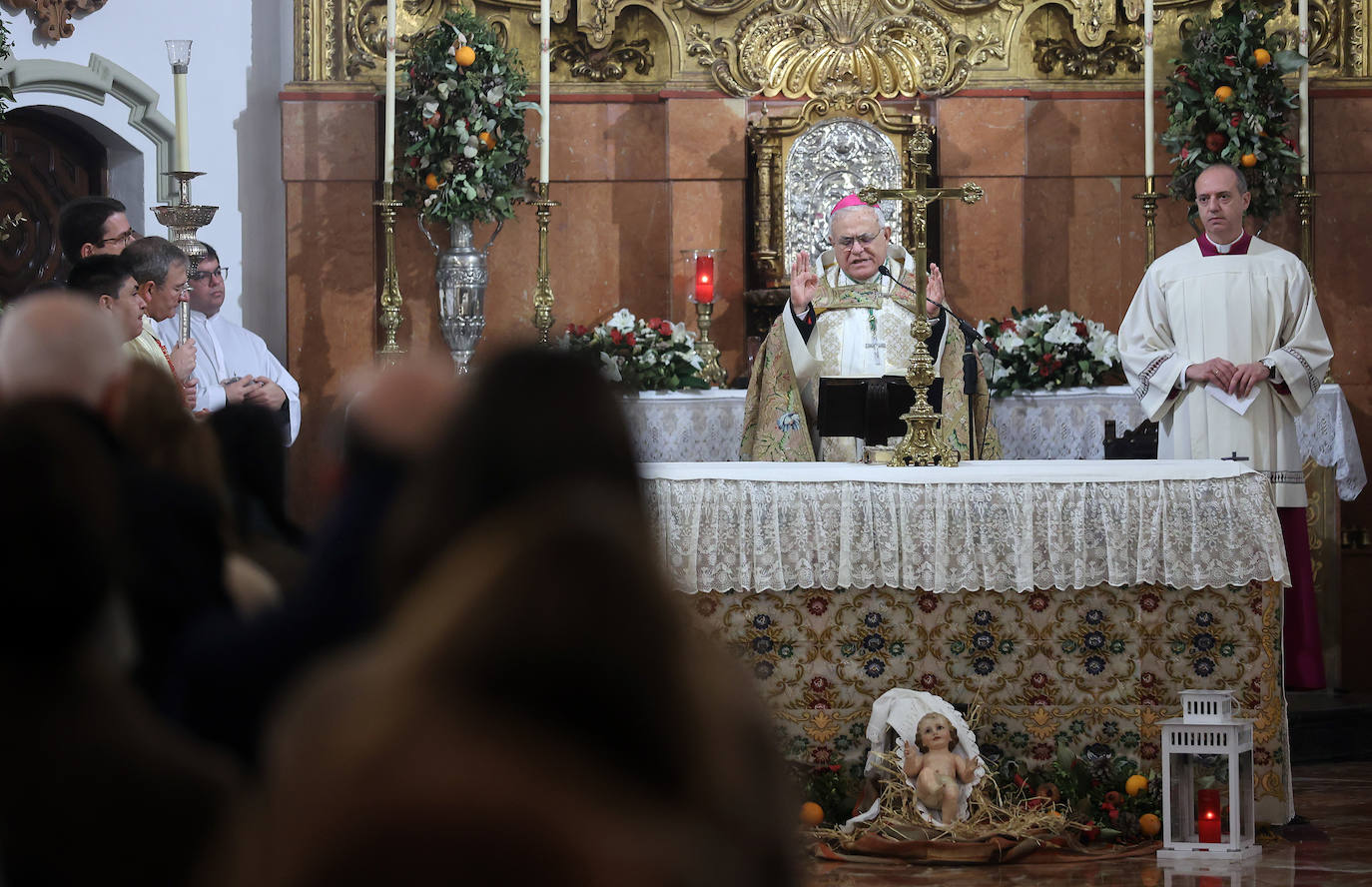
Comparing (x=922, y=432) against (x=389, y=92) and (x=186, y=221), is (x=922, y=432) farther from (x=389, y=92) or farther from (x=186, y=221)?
(x=389, y=92)

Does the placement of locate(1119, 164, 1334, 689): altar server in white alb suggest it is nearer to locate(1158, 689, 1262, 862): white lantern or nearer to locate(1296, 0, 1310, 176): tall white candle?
locate(1296, 0, 1310, 176): tall white candle

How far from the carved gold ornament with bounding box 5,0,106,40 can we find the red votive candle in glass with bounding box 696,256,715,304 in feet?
10.2

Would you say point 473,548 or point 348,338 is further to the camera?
point 348,338

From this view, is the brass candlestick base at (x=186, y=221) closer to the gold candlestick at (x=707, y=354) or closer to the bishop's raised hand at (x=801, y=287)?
the bishop's raised hand at (x=801, y=287)

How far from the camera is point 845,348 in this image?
23.8ft

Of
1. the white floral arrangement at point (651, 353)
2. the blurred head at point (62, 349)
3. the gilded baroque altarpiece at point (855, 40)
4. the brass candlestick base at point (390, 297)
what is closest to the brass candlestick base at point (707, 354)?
the white floral arrangement at point (651, 353)

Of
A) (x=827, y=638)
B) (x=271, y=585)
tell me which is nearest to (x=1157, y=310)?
(x=827, y=638)

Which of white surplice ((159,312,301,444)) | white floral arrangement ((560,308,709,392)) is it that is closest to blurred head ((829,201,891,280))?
white floral arrangement ((560,308,709,392))

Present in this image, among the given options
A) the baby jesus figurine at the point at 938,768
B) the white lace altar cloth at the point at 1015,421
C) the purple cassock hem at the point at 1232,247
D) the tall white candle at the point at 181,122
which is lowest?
the baby jesus figurine at the point at 938,768

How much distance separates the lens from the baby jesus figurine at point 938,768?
5293mm

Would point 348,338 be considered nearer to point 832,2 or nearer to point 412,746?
point 832,2

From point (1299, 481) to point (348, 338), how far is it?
4.70m

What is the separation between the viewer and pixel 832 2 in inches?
358

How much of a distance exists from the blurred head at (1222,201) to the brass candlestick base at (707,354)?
2445mm
